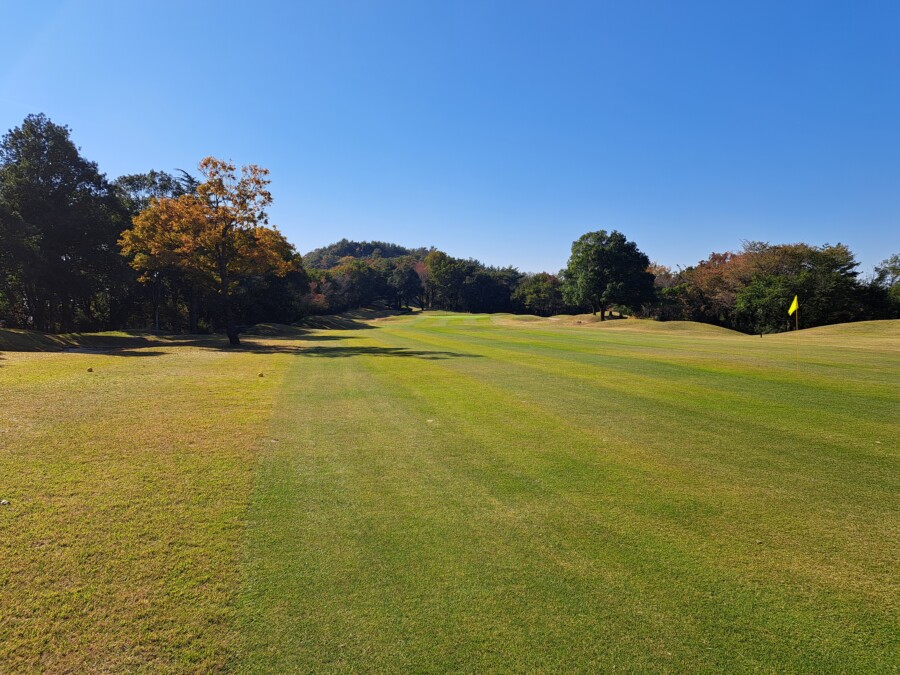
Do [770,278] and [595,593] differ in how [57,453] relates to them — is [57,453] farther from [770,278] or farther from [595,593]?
[770,278]

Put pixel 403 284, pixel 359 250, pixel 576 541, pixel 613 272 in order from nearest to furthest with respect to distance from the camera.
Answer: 1. pixel 576 541
2. pixel 613 272
3. pixel 403 284
4. pixel 359 250

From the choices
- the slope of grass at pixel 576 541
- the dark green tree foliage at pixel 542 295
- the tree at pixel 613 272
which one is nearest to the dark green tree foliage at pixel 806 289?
the tree at pixel 613 272

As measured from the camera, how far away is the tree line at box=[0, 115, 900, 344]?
2602 centimetres

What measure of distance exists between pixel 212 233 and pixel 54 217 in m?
14.3

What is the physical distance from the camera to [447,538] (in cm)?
392

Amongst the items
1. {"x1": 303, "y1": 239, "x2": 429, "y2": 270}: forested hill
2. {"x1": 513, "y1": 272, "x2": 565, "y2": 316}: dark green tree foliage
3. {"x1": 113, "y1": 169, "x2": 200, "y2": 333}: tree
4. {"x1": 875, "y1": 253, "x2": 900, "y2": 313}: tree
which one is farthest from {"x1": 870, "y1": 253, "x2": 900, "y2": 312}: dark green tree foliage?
{"x1": 303, "y1": 239, "x2": 429, "y2": 270}: forested hill

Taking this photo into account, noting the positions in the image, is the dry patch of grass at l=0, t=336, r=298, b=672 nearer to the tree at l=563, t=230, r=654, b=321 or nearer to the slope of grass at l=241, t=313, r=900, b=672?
the slope of grass at l=241, t=313, r=900, b=672

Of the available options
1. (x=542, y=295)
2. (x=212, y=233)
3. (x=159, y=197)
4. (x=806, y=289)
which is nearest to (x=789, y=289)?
(x=806, y=289)

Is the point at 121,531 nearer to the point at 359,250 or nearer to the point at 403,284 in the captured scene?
the point at 403,284

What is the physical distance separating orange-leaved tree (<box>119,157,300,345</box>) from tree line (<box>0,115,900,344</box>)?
3.0 inches

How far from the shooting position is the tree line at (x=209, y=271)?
85.4 ft

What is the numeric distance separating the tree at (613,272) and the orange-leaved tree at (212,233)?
47345 millimetres

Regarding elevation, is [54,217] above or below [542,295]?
above

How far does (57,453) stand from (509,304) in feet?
322
